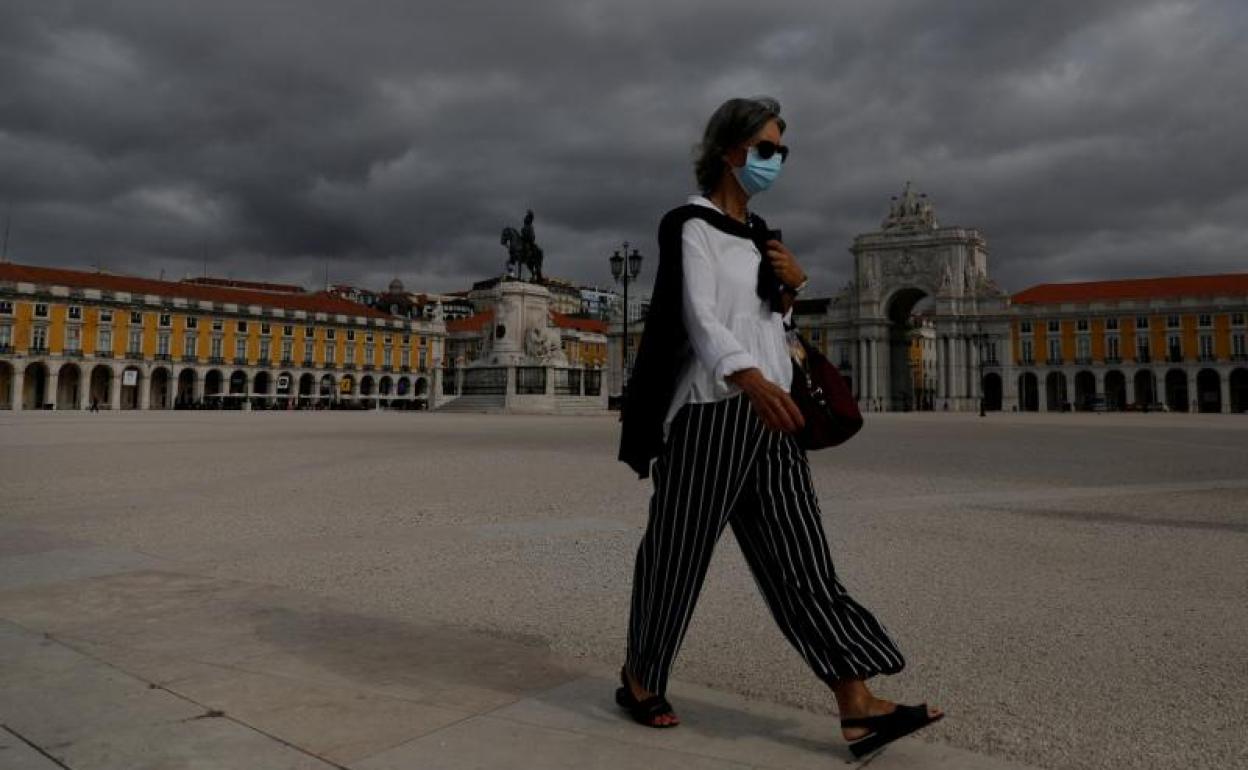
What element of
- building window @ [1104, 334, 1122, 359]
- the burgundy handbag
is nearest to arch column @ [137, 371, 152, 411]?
the burgundy handbag

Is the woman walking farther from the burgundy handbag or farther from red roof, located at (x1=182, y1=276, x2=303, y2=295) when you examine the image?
red roof, located at (x1=182, y1=276, x2=303, y2=295)

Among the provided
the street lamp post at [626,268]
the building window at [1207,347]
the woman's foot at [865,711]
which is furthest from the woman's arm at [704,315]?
the building window at [1207,347]

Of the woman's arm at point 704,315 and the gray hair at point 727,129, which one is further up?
the gray hair at point 727,129

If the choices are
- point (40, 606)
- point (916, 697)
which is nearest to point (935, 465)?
point (916, 697)

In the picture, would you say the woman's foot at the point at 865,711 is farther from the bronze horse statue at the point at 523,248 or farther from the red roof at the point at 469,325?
the red roof at the point at 469,325

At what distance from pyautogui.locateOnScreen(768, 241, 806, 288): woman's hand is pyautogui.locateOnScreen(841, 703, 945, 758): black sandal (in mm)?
1191

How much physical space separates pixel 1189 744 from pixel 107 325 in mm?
73658

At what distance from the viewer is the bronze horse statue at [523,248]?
4178 centimetres

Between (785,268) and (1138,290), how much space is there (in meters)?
89.5

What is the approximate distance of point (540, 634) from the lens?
3395 mm

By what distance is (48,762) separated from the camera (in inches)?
76.3

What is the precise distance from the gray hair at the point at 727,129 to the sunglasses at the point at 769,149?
0.04 m

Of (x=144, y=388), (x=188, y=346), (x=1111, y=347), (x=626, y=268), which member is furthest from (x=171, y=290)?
(x=1111, y=347)

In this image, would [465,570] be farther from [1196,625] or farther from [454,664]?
[1196,625]
